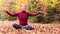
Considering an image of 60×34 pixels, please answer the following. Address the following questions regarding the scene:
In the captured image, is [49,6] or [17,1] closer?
[49,6]

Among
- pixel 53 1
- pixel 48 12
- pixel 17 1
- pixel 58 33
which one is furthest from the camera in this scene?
pixel 17 1

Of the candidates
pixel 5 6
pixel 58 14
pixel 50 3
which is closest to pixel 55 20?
pixel 58 14

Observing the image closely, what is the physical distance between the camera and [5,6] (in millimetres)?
20891

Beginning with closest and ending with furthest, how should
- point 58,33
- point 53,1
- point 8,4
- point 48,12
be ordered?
1. point 58,33
2. point 53,1
3. point 48,12
4. point 8,4

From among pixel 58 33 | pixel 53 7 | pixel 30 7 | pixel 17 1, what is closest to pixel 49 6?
pixel 53 7

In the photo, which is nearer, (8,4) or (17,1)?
(17,1)

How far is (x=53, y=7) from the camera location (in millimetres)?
17016

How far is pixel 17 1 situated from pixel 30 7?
1.60 meters

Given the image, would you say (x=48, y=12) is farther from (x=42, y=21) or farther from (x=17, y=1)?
(x=17, y=1)

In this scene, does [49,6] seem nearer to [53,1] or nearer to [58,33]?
[53,1]

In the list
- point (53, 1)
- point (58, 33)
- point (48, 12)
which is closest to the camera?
point (58, 33)

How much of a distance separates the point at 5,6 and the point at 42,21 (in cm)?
426

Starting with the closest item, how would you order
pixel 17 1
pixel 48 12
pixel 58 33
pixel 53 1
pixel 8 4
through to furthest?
1. pixel 58 33
2. pixel 53 1
3. pixel 48 12
4. pixel 17 1
5. pixel 8 4

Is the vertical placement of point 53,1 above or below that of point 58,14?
above
